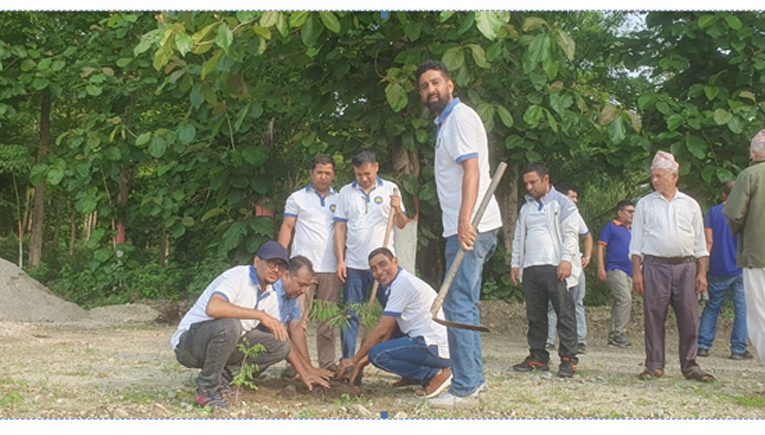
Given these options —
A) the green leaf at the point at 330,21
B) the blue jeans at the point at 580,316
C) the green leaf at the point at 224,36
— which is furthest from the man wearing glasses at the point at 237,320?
the blue jeans at the point at 580,316

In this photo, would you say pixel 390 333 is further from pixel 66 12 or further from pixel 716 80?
pixel 66 12

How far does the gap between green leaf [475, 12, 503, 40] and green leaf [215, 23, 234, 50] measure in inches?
43.9

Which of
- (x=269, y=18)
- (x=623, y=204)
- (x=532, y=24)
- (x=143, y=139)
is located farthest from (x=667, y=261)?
(x=143, y=139)

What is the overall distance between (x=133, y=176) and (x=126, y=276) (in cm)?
57

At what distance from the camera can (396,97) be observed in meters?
5.10

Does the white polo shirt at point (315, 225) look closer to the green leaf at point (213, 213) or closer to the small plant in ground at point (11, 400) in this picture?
the green leaf at point (213, 213)

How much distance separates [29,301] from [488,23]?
3546 millimetres

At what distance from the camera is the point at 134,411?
3975mm

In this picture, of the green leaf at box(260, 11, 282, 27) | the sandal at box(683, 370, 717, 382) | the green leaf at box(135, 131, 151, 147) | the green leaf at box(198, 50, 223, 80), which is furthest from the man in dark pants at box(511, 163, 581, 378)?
the green leaf at box(135, 131, 151, 147)

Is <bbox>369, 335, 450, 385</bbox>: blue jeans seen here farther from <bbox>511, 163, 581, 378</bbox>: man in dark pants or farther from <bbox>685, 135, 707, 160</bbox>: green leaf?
<bbox>685, 135, 707, 160</bbox>: green leaf

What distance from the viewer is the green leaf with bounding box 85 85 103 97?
205 inches

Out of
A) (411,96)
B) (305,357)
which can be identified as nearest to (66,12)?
(411,96)

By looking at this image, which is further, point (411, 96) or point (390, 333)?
point (411, 96)
